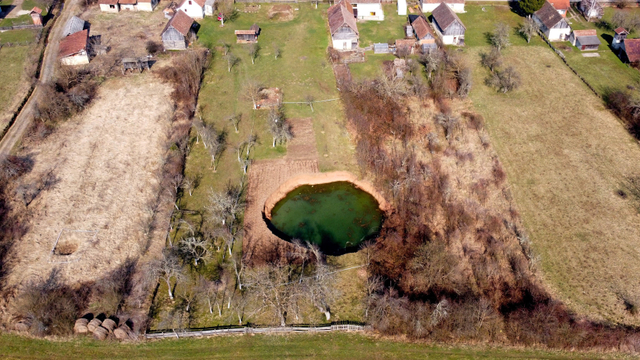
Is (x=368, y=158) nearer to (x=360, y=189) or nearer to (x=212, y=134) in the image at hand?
(x=360, y=189)

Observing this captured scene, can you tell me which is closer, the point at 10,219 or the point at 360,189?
A: the point at 10,219

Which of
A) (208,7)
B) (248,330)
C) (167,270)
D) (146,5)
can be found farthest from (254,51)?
(248,330)

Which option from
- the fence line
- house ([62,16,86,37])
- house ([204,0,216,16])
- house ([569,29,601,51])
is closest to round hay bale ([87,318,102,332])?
the fence line

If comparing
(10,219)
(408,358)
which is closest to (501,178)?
(408,358)

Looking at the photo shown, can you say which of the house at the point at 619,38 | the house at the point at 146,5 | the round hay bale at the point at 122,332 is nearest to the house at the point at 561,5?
the house at the point at 619,38

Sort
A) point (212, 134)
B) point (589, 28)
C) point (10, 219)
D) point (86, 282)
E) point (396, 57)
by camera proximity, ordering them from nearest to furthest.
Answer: point (86, 282), point (10, 219), point (212, 134), point (396, 57), point (589, 28)

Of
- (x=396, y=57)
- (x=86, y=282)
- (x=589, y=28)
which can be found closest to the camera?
(x=86, y=282)
